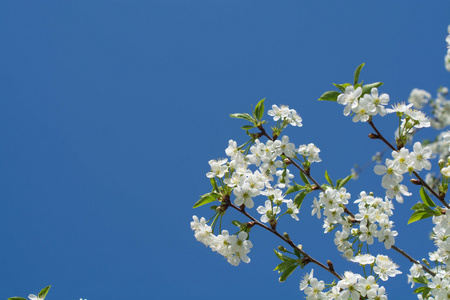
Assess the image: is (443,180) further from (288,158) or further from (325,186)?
(288,158)

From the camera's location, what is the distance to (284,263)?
8.70 feet

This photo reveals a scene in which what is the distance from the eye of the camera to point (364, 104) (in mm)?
2348

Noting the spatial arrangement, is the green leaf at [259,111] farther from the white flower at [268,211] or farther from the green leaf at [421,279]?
the green leaf at [421,279]

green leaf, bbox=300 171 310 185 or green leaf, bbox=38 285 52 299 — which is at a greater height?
green leaf, bbox=300 171 310 185

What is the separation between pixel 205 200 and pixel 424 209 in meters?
1.53

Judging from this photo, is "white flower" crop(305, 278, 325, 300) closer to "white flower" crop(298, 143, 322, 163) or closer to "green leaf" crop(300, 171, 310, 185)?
"green leaf" crop(300, 171, 310, 185)

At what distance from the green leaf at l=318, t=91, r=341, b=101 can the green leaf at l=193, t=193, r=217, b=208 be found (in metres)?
1.07

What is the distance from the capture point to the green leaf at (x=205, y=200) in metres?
2.77

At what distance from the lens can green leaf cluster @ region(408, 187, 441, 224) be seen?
2492mm

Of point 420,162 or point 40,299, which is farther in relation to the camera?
point 40,299

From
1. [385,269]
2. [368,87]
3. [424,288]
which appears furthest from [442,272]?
[368,87]

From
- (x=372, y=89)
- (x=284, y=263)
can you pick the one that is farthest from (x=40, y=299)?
(x=372, y=89)

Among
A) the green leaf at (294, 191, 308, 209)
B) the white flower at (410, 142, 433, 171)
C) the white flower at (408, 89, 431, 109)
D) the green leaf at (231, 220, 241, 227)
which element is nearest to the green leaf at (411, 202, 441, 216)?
the white flower at (410, 142, 433, 171)

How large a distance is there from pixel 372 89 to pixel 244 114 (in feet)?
3.44
